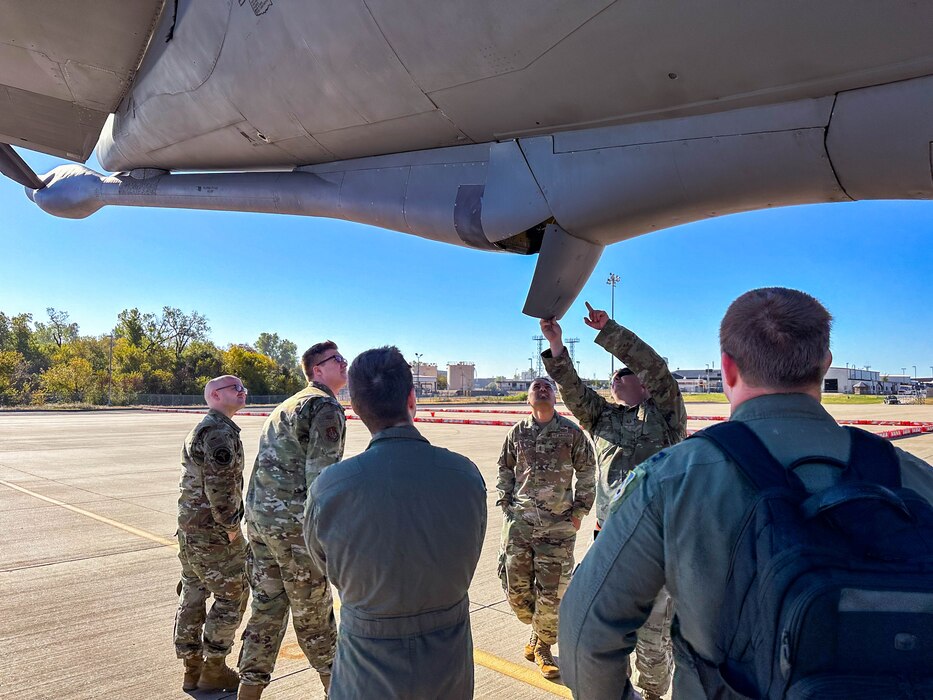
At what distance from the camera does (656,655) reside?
297 centimetres

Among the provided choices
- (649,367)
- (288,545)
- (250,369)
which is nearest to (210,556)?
(288,545)

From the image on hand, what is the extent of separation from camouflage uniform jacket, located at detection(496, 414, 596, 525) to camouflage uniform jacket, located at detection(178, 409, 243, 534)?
166 centimetres

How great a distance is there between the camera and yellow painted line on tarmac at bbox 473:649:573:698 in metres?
3.28

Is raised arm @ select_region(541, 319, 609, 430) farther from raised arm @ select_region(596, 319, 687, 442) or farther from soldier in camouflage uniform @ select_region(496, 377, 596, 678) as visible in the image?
soldier in camouflage uniform @ select_region(496, 377, 596, 678)

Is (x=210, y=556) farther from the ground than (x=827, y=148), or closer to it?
closer to it

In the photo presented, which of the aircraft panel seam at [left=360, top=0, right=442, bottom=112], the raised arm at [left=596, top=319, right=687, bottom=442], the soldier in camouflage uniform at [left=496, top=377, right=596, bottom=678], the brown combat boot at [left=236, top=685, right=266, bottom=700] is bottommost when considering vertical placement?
the brown combat boot at [left=236, top=685, right=266, bottom=700]

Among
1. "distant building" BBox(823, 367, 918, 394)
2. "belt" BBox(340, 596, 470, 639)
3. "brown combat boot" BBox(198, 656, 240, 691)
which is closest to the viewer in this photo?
"belt" BBox(340, 596, 470, 639)

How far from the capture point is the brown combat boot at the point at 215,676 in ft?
10.6

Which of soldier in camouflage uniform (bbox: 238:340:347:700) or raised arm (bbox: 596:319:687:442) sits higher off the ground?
raised arm (bbox: 596:319:687:442)

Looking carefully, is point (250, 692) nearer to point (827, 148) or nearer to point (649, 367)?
point (649, 367)

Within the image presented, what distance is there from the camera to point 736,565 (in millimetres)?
1097

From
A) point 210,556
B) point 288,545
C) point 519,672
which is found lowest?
point 519,672

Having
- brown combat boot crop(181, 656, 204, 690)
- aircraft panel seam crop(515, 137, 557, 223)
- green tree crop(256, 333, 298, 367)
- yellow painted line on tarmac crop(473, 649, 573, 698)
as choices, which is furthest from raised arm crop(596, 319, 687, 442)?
green tree crop(256, 333, 298, 367)

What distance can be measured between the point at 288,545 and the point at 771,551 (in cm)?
249
